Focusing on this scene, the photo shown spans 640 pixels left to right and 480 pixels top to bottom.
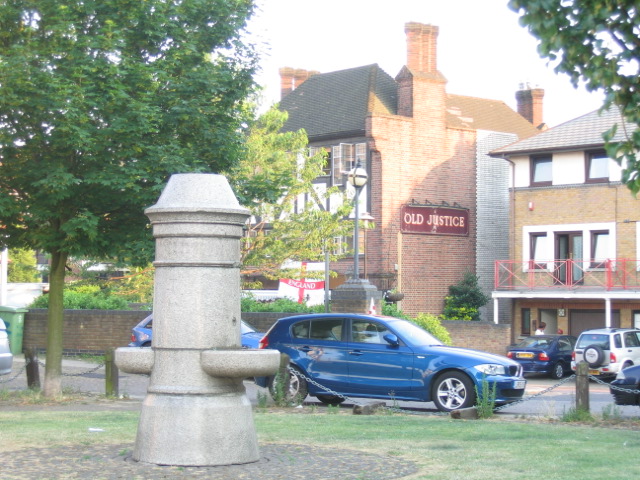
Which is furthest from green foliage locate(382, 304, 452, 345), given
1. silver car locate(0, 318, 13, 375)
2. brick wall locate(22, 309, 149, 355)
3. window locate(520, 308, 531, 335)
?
window locate(520, 308, 531, 335)

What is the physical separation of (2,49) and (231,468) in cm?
921

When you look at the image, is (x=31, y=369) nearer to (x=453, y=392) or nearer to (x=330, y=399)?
(x=330, y=399)

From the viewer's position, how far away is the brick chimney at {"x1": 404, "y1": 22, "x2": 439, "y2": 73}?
148 feet

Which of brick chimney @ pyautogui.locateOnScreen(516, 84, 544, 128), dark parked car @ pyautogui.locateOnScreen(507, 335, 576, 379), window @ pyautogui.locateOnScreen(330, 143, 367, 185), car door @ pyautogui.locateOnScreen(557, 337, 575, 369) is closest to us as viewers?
dark parked car @ pyautogui.locateOnScreen(507, 335, 576, 379)

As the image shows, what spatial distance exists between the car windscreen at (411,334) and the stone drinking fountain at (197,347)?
7.74m

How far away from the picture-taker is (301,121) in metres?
48.9

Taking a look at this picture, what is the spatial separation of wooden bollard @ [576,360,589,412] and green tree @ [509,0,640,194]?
746cm

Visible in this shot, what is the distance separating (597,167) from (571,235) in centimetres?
281

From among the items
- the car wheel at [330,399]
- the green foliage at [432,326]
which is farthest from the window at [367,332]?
the green foliage at [432,326]

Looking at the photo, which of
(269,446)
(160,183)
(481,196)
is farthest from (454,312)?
(269,446)

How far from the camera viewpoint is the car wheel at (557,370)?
3109 cm

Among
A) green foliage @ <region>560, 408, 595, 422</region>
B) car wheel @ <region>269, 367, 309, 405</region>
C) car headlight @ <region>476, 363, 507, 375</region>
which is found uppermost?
car headlight @ <region>476, 363, 507, 375</region>

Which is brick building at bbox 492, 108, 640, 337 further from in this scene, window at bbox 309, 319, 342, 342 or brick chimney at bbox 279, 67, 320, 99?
window at bbox 309, 319, 342, 342

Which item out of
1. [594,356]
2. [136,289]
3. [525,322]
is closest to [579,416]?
[594,356]
